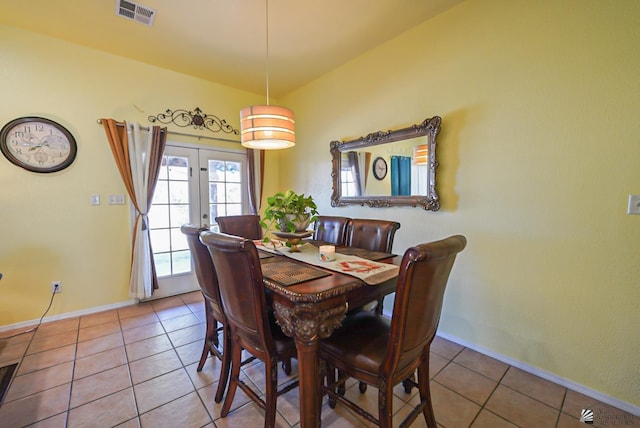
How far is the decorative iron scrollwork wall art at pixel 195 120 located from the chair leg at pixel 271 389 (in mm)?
3126

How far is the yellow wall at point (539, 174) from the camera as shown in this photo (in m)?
1.53

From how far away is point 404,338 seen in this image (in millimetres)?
1062

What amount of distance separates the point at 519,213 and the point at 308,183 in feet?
8.15

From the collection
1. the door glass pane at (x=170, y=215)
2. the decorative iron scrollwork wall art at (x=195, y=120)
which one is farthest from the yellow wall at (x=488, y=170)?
the door glass pane at (x=170, y=215)

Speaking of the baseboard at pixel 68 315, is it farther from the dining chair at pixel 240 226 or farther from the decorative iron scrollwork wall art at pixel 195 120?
the decorative iron scrollwork wall art at pixel 195 120

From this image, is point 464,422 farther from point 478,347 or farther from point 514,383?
point 478,347

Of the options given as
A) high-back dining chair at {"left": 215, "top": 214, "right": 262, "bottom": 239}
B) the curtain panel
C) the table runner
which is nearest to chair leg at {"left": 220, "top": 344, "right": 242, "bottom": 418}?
the table runner

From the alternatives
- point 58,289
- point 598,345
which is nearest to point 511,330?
point 598,345

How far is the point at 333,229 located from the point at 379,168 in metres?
0.83

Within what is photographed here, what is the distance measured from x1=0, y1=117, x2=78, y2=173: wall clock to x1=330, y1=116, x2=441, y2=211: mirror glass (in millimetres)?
2794

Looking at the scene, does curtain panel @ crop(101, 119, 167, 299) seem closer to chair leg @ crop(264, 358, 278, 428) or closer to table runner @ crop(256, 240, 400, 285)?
table runner @ crop(256, 240, 400, 285)

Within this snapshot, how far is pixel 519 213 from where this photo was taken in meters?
1.89
